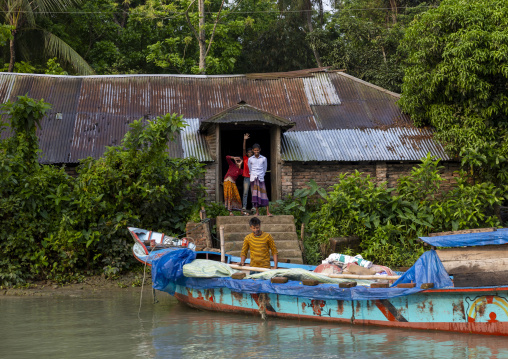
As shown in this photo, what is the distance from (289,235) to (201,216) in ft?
6.89

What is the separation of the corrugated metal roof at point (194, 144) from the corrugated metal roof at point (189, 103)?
0.09 ft

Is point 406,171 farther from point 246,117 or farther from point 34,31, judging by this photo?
point 34,31

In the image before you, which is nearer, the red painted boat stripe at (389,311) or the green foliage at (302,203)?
the red painted boat stripe at (389,311)

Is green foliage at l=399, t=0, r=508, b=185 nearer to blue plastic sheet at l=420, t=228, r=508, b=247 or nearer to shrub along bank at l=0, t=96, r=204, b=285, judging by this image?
shrub along bank at l=0, t=96, r=204, b=285

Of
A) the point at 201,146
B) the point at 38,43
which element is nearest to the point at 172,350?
the point at 201,146

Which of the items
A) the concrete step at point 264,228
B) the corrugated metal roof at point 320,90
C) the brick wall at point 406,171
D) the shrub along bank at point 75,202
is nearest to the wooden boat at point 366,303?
the concrete step at point 264,228

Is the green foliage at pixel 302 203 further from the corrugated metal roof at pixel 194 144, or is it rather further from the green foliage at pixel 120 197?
the green foliage at pixel 120 197

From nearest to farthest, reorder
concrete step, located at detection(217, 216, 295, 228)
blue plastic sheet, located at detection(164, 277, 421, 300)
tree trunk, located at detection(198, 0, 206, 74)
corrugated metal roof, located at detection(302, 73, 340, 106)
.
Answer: blue plastic sheet, located at detection(164, 277, 421, 300), concrete step, located at detection(217, 216, 295, 228), corrugated metal roof, located at detection(302, 73, 340, 106), tree trunk, located at detection(198, 0, 206, 74)

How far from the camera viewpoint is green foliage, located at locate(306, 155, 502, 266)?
13.0 metres

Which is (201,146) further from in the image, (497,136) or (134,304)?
(497,136)

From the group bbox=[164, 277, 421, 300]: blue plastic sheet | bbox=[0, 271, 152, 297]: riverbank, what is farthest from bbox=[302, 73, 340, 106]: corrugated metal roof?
bbox=[164, 277, 421, 300]: blue plastic sheet

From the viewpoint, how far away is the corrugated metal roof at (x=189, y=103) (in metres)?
14.9

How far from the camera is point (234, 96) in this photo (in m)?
16.9

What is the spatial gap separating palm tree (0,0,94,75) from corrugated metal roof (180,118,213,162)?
704cm
